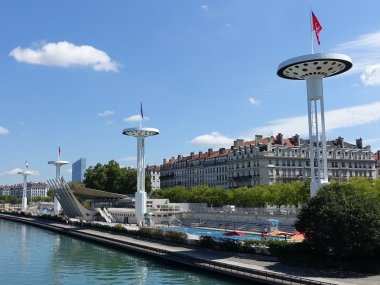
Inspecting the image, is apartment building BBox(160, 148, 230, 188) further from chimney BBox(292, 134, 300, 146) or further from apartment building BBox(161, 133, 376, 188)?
chimney BBox(292, 134, 300, 146)

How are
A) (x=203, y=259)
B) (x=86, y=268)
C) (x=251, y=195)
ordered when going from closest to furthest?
1. (x=203, y=259)
2. (x=86, y=268)
3. (x=251, y=195)

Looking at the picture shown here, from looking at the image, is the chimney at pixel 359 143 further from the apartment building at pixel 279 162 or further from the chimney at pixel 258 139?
the chimney at pixel 258 139

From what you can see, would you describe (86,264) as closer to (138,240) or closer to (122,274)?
(122,274)

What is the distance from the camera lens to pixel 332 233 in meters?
30.1

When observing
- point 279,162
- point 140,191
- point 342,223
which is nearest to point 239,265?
point 342,223

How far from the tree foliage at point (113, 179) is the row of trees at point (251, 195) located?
12.7 m

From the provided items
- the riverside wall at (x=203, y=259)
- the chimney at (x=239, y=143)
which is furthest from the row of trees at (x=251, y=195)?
the riverside wall at (x=203, y=259)

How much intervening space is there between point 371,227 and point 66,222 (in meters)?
66.9

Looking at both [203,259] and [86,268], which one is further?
[86,268]

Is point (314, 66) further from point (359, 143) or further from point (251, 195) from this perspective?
point (359, 143)

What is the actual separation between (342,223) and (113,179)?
104 metres

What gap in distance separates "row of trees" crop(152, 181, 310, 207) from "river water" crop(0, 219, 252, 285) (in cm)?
2829

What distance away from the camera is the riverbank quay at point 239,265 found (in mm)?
28266

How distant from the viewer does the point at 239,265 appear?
111 feet
